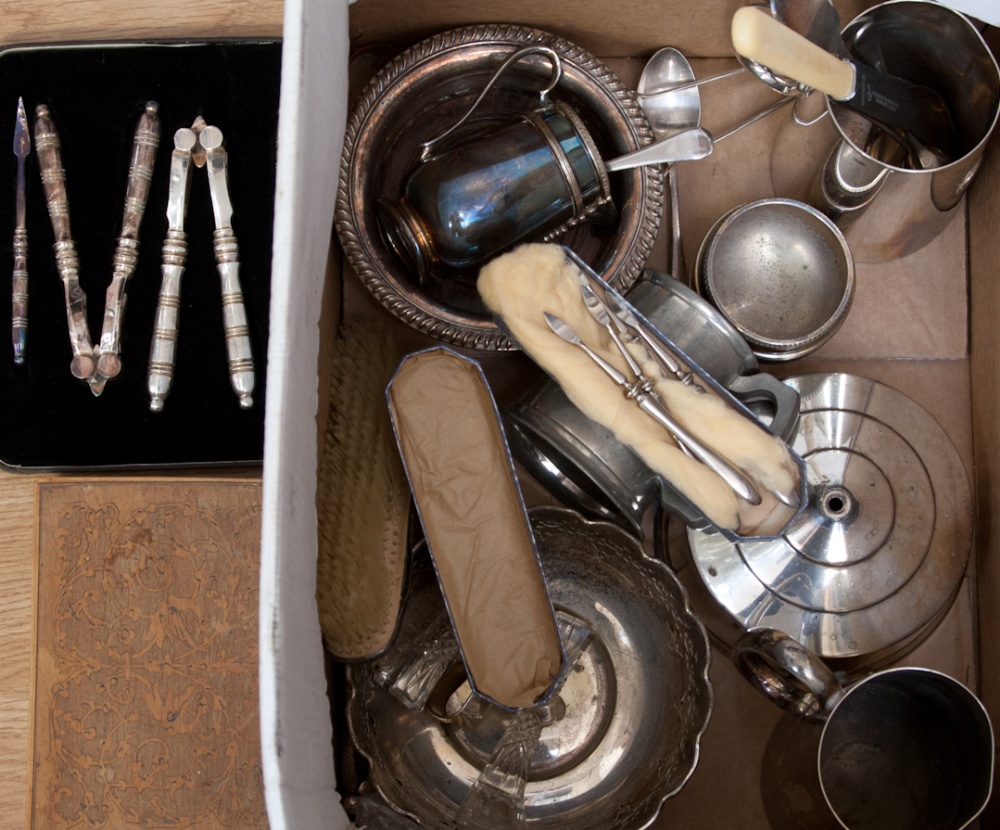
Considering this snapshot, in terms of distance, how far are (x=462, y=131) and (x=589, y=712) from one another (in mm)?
440

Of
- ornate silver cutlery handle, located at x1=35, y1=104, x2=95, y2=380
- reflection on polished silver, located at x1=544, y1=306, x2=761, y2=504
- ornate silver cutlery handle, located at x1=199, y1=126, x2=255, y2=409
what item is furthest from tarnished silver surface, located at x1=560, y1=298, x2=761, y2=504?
ornate silver cutlery handle, located at x1=35, y1=104, x2=95, y2=380

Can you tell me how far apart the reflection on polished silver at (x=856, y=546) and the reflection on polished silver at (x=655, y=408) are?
0.12 meters

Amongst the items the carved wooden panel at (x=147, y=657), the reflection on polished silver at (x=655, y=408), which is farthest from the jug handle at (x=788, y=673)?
the carved wooden panel at (x=147, y=657)

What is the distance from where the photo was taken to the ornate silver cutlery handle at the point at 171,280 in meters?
0.56

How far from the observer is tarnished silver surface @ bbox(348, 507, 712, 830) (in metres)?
0.57

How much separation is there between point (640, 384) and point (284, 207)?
0.79 ft

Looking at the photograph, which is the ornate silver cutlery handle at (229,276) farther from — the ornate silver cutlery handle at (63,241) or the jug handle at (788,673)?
the jug handle at (788,673)

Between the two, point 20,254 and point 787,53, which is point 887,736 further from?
point 20,254

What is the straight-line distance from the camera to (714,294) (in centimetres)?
62

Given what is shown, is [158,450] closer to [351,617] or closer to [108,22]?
[351,617]

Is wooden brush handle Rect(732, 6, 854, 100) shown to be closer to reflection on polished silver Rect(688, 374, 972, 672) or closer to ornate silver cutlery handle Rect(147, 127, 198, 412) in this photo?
reflection on polished silver Rect(688, 374, 972, 672)

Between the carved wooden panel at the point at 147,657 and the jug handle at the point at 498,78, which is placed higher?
the jug handle at the point at 498,78

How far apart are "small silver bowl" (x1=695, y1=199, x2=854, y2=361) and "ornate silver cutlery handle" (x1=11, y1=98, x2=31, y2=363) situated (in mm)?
468

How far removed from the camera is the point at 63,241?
57cm
